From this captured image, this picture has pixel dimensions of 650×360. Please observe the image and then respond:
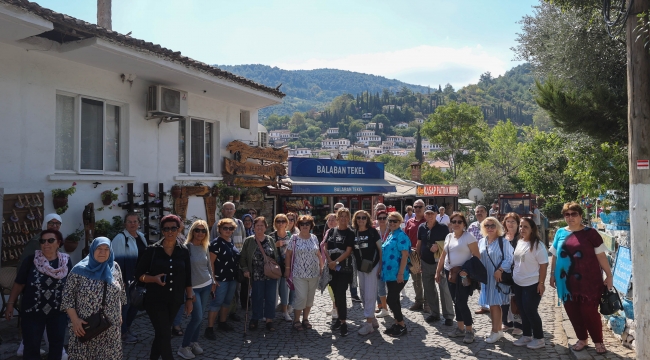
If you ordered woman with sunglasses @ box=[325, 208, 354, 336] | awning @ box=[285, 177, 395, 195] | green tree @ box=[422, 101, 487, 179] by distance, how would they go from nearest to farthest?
woman with sunglasses @ box=[325, 208, 354, 336], awning @ box=[285, 177, 395, 195], green tree @ box=[422, 101, 487, 179]

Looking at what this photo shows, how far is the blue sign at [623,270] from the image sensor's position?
5938 millimetres

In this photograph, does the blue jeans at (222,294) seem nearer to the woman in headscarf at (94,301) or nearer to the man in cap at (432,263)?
the woman in headscarf at (94,301)

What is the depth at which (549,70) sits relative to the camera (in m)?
9.93

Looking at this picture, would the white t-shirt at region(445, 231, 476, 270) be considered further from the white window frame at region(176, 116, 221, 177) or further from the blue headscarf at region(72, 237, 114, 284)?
the white window frame at region(176, 116, 221, 177)

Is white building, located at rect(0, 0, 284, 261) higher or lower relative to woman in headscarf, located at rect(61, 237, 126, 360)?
higher

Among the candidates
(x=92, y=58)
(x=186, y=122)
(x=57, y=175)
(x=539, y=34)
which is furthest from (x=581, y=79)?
(x=57, y=175)

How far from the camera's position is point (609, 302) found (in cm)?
520

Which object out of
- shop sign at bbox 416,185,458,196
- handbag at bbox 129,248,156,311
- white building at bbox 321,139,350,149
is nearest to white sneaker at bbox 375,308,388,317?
handbag at bbox 129,248,156,311

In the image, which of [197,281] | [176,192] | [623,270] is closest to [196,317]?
[197,281]

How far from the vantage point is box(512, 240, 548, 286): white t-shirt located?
18.5 feet

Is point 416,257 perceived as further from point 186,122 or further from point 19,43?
point 19,43

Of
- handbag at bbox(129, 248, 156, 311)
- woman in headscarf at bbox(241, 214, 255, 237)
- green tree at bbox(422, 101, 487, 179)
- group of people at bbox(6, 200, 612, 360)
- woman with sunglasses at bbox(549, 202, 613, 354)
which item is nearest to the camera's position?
group of people at bbox(6, 200, 612, 360)

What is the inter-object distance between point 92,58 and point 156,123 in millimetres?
1920

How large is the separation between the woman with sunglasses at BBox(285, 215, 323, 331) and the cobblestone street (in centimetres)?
49
